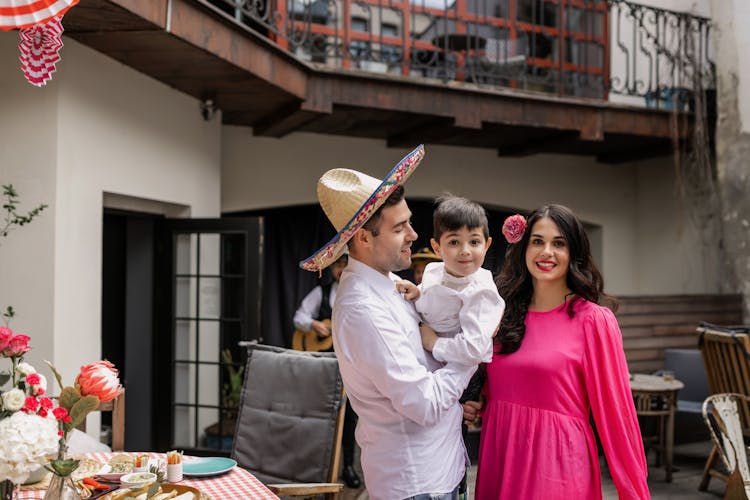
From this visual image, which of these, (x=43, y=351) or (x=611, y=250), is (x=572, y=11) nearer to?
(x=611, y=250)

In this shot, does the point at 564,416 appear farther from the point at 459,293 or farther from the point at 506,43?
the point at 506,43

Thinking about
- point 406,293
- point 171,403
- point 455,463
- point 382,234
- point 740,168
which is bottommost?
point 171,403

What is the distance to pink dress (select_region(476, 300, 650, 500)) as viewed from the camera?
7.09 ft

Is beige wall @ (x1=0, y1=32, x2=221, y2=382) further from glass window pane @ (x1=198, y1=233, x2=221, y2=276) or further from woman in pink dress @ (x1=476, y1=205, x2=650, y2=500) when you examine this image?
woman in pink dress @ (x1=476, y1=205, x2=650, y2=500)

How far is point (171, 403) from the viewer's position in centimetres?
540

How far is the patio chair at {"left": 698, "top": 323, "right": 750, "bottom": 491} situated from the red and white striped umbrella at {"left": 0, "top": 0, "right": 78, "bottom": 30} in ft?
14.4

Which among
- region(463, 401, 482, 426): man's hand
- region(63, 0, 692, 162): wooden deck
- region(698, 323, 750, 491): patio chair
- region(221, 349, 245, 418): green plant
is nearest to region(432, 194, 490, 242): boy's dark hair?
region(463, 401, 482, 426): man's hand

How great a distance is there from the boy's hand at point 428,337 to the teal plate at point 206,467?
783 mm

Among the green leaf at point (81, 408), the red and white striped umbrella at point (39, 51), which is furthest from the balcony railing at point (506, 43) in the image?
the green leaf at point (81, 408)

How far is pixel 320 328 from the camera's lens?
17.5 ft

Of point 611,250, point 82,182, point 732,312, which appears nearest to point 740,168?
point 732,312

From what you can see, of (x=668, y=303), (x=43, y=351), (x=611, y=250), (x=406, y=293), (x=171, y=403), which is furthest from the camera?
(x=611, y=250)

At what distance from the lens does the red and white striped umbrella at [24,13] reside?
2.19m

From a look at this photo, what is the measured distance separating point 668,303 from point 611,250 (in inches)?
73.5
